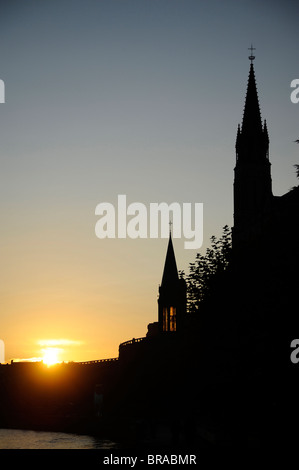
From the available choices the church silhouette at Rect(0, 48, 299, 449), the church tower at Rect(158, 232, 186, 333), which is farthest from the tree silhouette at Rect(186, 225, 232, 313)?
the church tower at Rect(158, 232, 186, 333)

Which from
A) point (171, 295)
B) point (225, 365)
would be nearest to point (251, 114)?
point (171, 295)

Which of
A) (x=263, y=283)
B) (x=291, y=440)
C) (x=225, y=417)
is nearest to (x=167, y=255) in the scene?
(x=225, y=417)

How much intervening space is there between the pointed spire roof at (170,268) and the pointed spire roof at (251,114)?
2383 cm

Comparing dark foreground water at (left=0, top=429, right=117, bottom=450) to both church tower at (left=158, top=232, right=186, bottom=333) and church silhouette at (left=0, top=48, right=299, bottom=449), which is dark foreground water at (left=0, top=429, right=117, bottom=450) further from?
church tower at (left=158, top=232, right=186, bottom=333)

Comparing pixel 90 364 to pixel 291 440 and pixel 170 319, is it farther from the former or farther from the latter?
pixel 291 440

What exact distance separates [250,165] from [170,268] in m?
22.1

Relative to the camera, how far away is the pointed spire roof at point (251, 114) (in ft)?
351

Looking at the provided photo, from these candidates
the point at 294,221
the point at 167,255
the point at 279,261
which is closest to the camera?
the point at 279,261

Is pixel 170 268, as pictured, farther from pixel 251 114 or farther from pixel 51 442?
pixel 251 114

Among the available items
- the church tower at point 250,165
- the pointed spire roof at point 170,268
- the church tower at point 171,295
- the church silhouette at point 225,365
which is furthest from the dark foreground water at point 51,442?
the church tower at point 250,165

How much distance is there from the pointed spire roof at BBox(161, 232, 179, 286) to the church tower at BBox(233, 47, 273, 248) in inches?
513

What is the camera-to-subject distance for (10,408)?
130500mm

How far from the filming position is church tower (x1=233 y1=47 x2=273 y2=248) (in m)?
104
